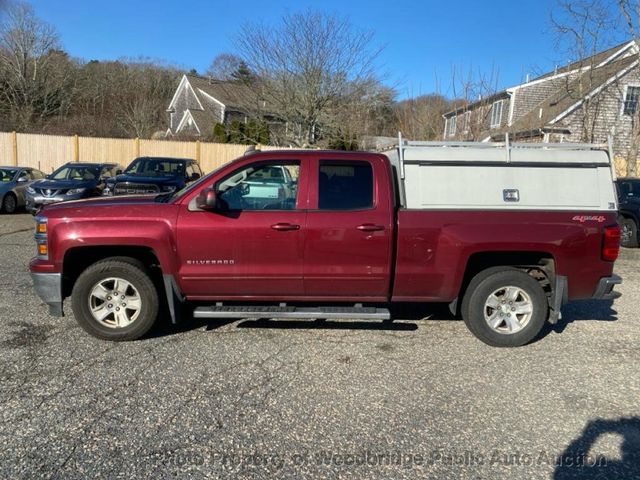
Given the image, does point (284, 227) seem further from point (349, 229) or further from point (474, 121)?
point (474, 121)

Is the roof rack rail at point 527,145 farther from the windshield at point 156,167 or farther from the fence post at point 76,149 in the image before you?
the fence post at point 76,149

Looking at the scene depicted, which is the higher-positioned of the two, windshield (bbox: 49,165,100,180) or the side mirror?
windshield (bbox: 49,165,100,180)

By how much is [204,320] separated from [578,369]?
377 cm

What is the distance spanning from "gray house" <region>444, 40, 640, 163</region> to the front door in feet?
42.5

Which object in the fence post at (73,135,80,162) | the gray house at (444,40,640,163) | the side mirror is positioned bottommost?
the side mirror

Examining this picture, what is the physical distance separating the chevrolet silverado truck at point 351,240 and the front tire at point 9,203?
1119 centimetres

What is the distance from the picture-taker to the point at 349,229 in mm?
4336

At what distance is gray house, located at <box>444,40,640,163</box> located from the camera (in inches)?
672

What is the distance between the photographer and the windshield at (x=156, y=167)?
43.4ft

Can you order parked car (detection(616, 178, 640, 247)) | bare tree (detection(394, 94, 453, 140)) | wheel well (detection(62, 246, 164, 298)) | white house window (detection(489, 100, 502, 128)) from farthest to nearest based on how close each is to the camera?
white house window (detection(489, 100, 502, 128)) < bare tree (detection(394, 94, 453, 140)) < parked car (detection(616, 178, 640, 247)) < wheel well (detection(62, 246, 164, 298))

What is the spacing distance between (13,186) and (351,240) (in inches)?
532

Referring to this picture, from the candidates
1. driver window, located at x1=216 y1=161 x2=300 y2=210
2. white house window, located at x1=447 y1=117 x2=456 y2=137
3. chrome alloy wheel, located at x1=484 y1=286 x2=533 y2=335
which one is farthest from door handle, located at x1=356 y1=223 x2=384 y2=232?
white house window, located at x1=447 y1=117 x2=456 y2=137

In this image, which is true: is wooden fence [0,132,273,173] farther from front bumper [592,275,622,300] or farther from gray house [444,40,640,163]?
front bumper [592,275,622,300]

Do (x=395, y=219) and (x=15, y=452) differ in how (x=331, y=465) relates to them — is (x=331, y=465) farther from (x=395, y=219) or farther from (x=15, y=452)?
(x=395, y=219)
